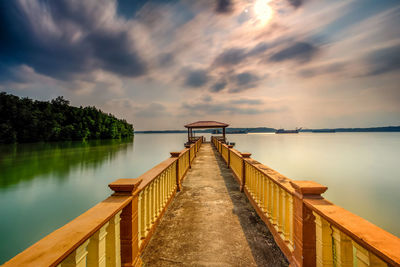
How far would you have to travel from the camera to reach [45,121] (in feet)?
158

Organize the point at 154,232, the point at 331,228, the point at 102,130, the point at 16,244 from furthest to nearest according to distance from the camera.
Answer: the point at 102,130, the point at 16,244, the point at 154,232, the point at 331,228

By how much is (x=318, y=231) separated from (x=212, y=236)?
191 cm

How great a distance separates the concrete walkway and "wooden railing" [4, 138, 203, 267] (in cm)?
33

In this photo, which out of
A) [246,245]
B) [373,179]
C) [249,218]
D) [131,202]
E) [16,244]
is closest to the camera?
[131,202]

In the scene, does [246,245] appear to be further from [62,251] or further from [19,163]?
[19,163]

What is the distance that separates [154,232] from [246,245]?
178 cm

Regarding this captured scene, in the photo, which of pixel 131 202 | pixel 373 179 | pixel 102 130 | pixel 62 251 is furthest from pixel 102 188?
pixel 102 130

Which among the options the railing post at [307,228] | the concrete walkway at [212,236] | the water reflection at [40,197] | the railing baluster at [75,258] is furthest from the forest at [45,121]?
the railing post at [307,228]

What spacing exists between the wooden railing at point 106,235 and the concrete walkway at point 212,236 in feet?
1.08

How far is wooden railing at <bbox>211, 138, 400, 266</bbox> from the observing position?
1.33m

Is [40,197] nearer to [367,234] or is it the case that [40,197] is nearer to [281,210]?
[281,210]

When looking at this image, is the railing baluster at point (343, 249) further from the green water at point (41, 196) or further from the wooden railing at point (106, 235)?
the green water at point (41, 196)

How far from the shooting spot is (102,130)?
227ft

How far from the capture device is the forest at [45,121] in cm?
4019
